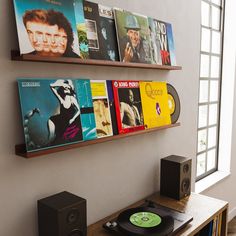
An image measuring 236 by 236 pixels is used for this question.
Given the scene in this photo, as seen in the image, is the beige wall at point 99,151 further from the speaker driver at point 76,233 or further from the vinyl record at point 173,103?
the speaker driver at point 76,233

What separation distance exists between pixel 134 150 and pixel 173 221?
50 centimetres

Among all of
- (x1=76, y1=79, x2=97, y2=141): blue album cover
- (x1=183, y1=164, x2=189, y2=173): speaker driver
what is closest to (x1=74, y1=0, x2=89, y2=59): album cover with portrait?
(x1=76, y1=79, x2=97, y2=141): blue album cover

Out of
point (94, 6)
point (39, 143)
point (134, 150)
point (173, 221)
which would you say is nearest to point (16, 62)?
point (39, 143)

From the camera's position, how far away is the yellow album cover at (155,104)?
1.75 meters

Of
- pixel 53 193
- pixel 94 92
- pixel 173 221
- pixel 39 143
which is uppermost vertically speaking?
pixel 94 92

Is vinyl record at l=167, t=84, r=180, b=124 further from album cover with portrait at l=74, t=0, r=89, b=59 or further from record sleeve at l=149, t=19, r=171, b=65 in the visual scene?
album cover with portrait at l=74, t=0, r=89, b=59

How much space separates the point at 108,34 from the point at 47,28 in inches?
15.4

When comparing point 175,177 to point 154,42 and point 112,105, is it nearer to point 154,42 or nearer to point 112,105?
point 112,105

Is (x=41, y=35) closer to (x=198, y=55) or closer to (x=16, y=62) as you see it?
(x=16, y=62)

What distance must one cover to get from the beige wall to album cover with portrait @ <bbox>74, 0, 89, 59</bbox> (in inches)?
3.3

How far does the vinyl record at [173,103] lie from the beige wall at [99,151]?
7cm

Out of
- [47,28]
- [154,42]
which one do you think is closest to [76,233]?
[47,28]

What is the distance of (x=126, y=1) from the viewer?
5.32 ft

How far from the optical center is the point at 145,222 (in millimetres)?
1478
